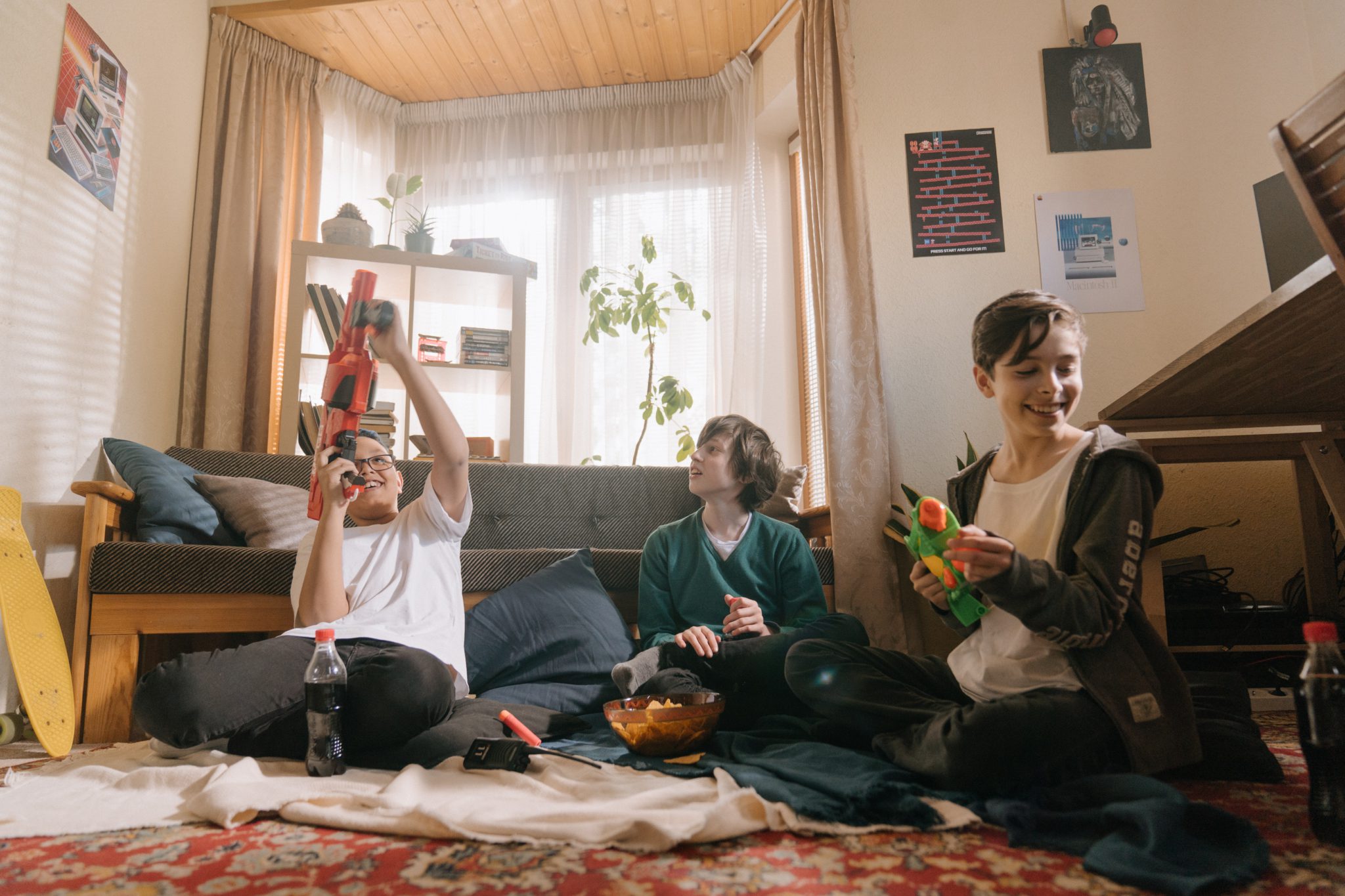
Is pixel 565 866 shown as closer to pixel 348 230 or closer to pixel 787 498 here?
pixel 787 498

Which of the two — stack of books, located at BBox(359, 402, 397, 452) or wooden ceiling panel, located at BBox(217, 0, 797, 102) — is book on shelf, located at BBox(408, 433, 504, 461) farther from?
wooden ceiling panel, located at BBox(217, 0, 797, 102)

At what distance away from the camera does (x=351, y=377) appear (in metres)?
1.52

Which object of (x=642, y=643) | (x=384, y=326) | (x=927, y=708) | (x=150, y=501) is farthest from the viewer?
(x=150, y=501)

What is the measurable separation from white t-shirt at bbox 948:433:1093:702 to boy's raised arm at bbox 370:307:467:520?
38.0 inches

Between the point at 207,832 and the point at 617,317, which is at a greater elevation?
the point at 617,317

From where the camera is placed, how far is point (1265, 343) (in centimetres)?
140

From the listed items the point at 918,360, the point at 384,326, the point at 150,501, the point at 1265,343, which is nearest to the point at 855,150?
the point at 918,360

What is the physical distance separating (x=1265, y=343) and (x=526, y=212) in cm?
315

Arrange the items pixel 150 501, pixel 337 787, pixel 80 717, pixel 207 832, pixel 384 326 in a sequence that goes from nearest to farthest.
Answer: pixel 207 832, pixel 337 787, pixel 384 326, pixel 80 717, pixel 150 501

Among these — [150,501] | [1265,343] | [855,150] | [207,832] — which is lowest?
[207,832]

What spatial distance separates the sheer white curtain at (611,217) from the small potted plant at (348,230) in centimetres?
62

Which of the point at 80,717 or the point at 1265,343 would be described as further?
the point at 80,717

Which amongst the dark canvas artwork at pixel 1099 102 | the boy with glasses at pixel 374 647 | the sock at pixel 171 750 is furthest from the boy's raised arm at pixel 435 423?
the dark canvas artwork at pixel 1099 102

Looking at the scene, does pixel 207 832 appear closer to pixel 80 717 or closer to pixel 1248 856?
pixel 80 717
